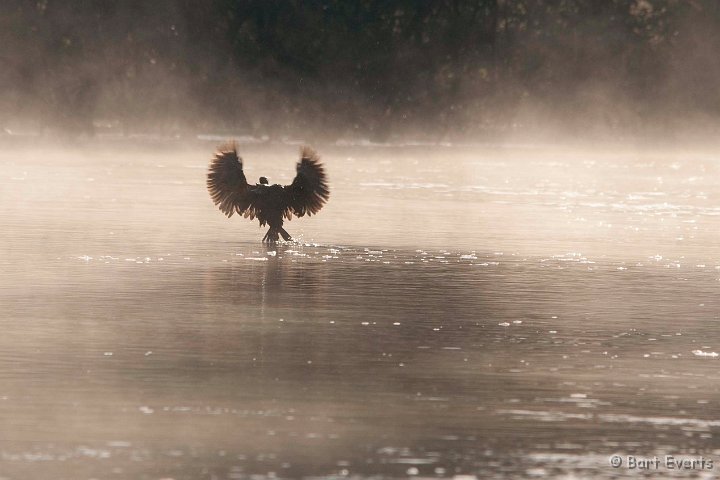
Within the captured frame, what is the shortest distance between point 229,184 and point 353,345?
9.25m

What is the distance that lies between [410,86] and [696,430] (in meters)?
73.2

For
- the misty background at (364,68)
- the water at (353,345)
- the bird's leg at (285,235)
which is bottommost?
the water at (353,345)

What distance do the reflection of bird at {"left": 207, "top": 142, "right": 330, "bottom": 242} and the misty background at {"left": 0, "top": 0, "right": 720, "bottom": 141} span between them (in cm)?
5561

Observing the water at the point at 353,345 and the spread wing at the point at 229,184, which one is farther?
the spread wing at the point at 229,184

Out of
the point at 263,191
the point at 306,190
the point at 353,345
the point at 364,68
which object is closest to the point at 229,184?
the point at 263,191

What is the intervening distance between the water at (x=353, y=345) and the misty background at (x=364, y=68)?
51.8m

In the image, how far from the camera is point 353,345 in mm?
13023

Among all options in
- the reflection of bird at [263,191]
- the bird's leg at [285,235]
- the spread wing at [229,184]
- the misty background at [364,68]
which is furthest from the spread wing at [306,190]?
the misty background at [364,68]

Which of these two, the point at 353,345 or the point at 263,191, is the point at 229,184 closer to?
the point at 263,191

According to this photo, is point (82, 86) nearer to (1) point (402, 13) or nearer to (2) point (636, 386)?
(1) point (402, 13)

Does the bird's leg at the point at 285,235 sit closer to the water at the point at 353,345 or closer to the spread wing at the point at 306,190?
the water at the point at 353,345

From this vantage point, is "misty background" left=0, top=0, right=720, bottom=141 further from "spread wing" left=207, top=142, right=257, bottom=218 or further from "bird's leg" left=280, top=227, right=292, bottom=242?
"spread wing" left=207, top=142, right=257, bottom=218

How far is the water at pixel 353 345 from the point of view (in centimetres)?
930

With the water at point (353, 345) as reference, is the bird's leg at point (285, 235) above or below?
above
